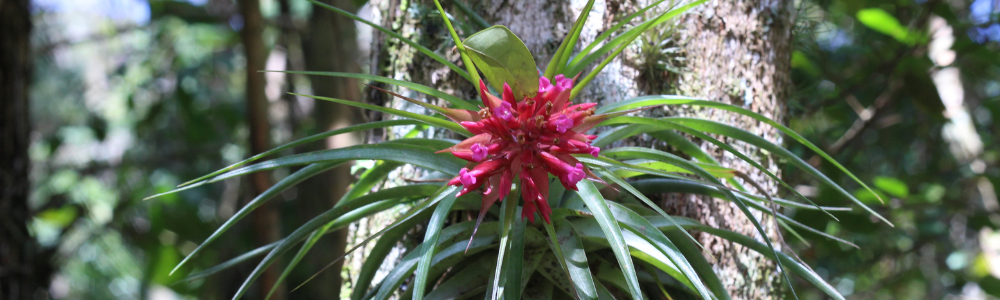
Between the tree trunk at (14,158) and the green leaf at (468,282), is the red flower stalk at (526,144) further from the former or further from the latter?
the tree trunk at (14,158)

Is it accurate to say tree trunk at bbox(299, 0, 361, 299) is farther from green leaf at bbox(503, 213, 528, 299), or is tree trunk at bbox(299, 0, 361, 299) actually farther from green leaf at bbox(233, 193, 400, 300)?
green leaf at bbox(503, 213, 528, 299)

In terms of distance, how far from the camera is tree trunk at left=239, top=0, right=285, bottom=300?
230 centimetres

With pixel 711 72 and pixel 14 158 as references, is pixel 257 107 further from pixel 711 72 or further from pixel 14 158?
pixel 711 72

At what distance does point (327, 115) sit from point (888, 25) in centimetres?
221

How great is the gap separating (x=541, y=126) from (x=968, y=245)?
3.18m

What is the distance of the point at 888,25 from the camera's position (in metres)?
1.83

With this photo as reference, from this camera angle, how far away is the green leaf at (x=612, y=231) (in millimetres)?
469

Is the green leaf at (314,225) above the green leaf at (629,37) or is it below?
below

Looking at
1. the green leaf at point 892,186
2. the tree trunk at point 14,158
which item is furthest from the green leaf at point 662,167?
the tree trunk at point 14,158

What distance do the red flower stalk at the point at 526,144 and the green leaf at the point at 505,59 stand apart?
17mm

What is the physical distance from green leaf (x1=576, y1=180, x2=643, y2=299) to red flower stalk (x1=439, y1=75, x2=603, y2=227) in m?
0.02

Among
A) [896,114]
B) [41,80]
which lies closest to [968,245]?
[896,114]

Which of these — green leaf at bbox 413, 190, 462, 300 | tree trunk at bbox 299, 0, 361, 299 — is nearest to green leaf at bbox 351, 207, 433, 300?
green leaf at bbox 413, 190, 462, 300

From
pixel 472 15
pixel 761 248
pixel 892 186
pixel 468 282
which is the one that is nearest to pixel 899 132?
pixel 892 186
